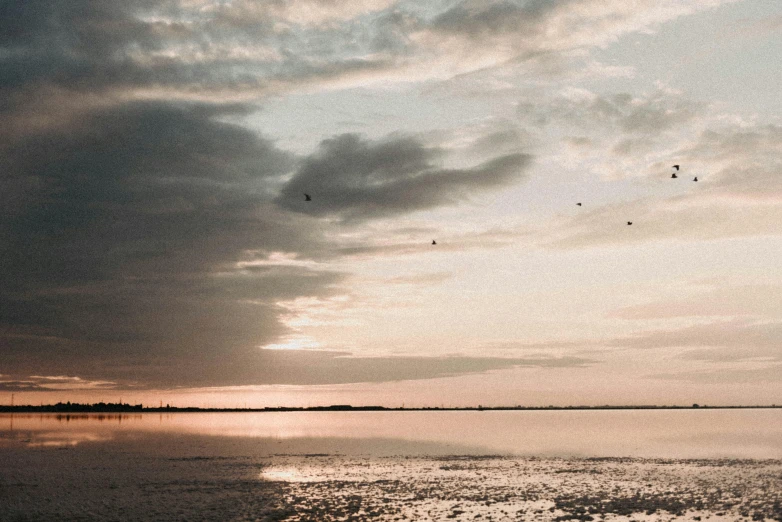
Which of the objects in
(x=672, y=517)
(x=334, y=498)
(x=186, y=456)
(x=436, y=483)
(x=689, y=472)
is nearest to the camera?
(x=672, y=517)

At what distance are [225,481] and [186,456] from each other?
30.4 meters

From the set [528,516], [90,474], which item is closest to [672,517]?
[528,516]

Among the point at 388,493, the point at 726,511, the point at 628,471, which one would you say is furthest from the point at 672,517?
the point at 628,471

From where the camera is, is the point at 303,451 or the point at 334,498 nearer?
the point at 334,498

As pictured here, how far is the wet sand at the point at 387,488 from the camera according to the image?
141ft

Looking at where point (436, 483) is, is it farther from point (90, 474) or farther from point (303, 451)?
point (303, 451)

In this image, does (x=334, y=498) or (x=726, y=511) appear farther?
(x=334, y=498)

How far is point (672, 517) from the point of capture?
134 feet

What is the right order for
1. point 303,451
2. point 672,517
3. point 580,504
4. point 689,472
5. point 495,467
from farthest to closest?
1. point 303,451
2. point 495,467
3. point 689,472
4. point 580,504
5. point 672,517

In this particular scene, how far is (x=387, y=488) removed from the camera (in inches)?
2119

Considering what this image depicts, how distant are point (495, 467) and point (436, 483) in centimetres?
1514

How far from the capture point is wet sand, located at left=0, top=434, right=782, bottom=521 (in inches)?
1695

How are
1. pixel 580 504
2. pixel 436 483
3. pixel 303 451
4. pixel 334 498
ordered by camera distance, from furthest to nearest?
pixel 303 451 → pixel 436 483 → pixel 334 498 → pixel 580 504

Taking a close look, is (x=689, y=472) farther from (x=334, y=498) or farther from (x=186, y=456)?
(x=186, y=456)
